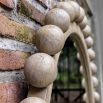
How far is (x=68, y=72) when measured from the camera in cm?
266

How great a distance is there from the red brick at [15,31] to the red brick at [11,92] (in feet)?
0.26

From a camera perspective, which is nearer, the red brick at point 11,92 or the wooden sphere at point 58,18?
the red brick at point 11,92

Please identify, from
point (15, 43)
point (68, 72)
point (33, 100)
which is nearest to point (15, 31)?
point (15, 43)

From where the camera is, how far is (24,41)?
565 millimetres

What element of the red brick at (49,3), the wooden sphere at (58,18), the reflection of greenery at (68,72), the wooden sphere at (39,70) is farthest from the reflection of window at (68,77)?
the wooden sphere at (39,70)

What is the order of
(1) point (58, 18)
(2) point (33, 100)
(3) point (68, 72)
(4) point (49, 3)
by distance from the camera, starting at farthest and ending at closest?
(3) point (68, 72)
(4) point (49, 3)
(1) point (58, 18)
(2) point (33, 100)

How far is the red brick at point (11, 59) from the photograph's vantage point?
1.54 feet

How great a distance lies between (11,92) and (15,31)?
0.10 meters

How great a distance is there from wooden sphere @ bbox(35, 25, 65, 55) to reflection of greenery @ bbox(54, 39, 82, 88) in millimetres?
1957

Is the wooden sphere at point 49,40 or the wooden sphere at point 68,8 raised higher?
the wooden sphere at point 68,8

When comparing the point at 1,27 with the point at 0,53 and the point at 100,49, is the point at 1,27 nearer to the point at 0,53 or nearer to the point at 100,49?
the point at 0,53

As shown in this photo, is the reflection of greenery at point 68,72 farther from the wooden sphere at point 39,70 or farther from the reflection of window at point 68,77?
the wooden sphere at point 39,70

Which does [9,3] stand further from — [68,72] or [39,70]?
[68,72]

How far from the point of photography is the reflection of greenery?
2.57m
